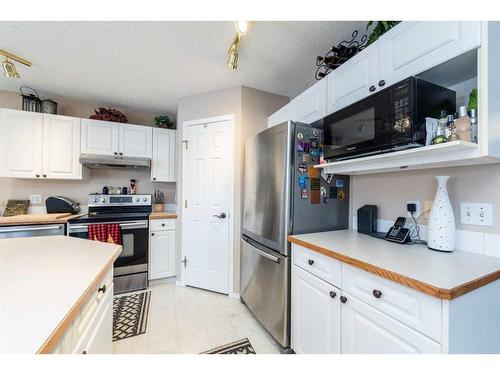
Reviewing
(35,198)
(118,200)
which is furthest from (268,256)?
(35,198)

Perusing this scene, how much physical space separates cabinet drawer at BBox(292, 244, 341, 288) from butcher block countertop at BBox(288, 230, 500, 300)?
5 cm

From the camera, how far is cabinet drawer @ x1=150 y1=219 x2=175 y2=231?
8.87 ft

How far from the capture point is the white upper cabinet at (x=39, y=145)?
240 centimetres

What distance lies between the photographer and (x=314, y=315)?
4.19 ft

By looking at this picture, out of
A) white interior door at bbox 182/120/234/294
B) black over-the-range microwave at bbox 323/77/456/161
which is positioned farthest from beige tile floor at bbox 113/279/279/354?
black over-the-range microwave at bbox 323/77/456/161

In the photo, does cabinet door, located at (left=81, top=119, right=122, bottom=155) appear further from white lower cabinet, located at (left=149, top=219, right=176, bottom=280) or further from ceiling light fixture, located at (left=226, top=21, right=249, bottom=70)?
ceiling light fixture, located at (left=226, top=21, right=249, bottom=70)

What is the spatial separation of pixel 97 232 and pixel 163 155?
1.27 m

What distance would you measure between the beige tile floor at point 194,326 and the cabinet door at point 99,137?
1914 millimetres

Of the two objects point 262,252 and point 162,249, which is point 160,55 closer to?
point 262,252

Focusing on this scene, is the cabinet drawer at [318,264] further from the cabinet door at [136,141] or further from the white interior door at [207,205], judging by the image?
→ the cabinet door at [136,141]

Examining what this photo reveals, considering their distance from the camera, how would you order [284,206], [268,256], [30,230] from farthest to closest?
[30,230], [268,256], [284,206]
